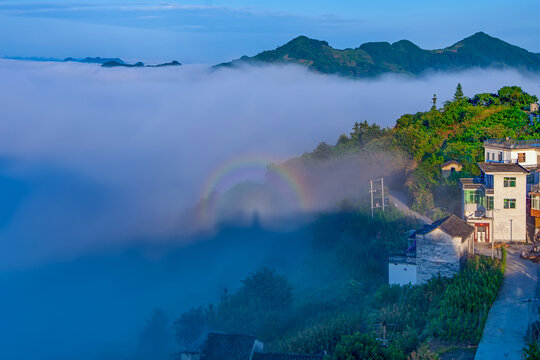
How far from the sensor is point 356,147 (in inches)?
1831

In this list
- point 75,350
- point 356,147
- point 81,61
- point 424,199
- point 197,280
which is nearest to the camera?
point 424,199

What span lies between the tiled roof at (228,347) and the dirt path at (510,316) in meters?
6.35

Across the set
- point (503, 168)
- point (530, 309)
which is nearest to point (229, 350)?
point (530, 309)

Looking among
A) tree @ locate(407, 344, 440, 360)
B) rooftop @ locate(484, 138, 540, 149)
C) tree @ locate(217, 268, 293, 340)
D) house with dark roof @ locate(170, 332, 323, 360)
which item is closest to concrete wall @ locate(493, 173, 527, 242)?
rooftop @ locate(484, 138, 540, 149)

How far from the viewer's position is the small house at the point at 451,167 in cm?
3105

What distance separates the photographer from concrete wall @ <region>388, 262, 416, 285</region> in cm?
2200

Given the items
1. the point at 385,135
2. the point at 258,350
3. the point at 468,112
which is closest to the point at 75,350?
the point at 258,350

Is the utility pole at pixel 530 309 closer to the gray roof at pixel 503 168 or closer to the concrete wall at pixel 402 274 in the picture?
the concrete wall at pixel 402 274

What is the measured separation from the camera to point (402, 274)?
22266mm

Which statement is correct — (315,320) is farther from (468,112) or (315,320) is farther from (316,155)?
(316,155)

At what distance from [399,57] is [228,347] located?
318ft

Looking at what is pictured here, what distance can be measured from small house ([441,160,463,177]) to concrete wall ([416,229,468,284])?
9987mm

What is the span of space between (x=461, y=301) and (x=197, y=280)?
2615 cm

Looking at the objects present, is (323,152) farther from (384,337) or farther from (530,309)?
(530,309)
